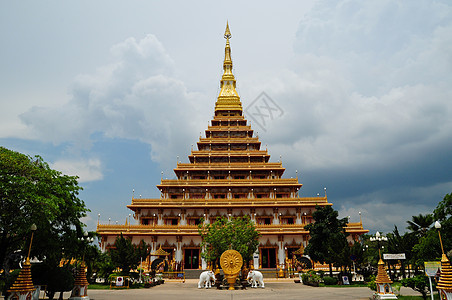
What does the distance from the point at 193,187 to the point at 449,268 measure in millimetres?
39435

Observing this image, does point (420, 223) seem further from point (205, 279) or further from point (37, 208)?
point (37, 208)

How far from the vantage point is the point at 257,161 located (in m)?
56.5

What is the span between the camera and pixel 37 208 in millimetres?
16438

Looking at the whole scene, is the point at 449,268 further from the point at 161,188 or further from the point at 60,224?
the point at 161,188

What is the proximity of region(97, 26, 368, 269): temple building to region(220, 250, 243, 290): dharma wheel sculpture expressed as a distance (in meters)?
14.9

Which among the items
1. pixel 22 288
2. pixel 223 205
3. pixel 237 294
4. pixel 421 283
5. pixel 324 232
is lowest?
pixel 237 294

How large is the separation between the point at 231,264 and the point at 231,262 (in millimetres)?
171

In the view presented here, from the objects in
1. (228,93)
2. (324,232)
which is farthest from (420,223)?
(228,93)

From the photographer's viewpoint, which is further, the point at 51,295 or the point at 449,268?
the point at 51,295

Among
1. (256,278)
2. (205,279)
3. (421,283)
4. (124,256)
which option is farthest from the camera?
(124,256)

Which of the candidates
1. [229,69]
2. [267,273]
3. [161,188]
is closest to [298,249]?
[267,273]

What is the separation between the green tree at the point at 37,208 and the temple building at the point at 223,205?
2500cm

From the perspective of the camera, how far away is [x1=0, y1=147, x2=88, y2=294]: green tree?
16.5 meters

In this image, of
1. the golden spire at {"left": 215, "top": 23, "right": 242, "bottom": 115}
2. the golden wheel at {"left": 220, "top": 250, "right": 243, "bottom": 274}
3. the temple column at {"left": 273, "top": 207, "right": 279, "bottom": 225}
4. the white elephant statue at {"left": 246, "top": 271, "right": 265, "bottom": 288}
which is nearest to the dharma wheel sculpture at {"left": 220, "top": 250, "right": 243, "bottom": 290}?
the golden wheel at {"left": 220, "top": 250, "right": 243, "bottom": 274}
